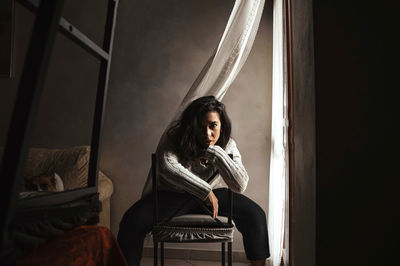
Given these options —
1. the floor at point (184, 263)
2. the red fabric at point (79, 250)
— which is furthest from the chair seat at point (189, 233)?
the floor at point (184, 263)

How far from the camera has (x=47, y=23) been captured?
0.44 meters

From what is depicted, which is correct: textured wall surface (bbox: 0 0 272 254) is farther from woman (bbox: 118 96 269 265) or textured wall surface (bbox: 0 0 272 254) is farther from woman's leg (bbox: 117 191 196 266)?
woman's leg (bbox: 117 191 196 266)

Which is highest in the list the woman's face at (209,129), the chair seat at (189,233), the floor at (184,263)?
the woman's face at (209,129)

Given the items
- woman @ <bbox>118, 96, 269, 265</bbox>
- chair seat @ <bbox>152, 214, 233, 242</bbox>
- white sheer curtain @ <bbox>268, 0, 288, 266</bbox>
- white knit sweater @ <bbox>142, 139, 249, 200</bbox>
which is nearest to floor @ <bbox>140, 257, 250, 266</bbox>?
white sheer curtain @ <bbox>268, 0, 288, 266</bbox>

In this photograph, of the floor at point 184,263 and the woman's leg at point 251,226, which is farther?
the floor at point 184,263

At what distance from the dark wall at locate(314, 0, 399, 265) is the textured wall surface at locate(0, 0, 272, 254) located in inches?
83.0

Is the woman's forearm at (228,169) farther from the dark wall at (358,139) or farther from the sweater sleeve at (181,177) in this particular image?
the dark wall at (358,139)

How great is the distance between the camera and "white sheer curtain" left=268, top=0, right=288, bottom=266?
225cm

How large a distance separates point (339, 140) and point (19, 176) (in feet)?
2.52

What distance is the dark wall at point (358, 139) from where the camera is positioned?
90 cm

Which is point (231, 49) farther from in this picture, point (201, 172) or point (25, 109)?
point (25, 109)

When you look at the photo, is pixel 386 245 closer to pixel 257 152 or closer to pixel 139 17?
pixel 257 152

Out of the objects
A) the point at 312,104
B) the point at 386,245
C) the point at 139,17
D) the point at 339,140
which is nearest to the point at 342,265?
the point at 386,245

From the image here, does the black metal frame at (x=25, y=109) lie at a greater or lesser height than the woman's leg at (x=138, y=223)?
greater
